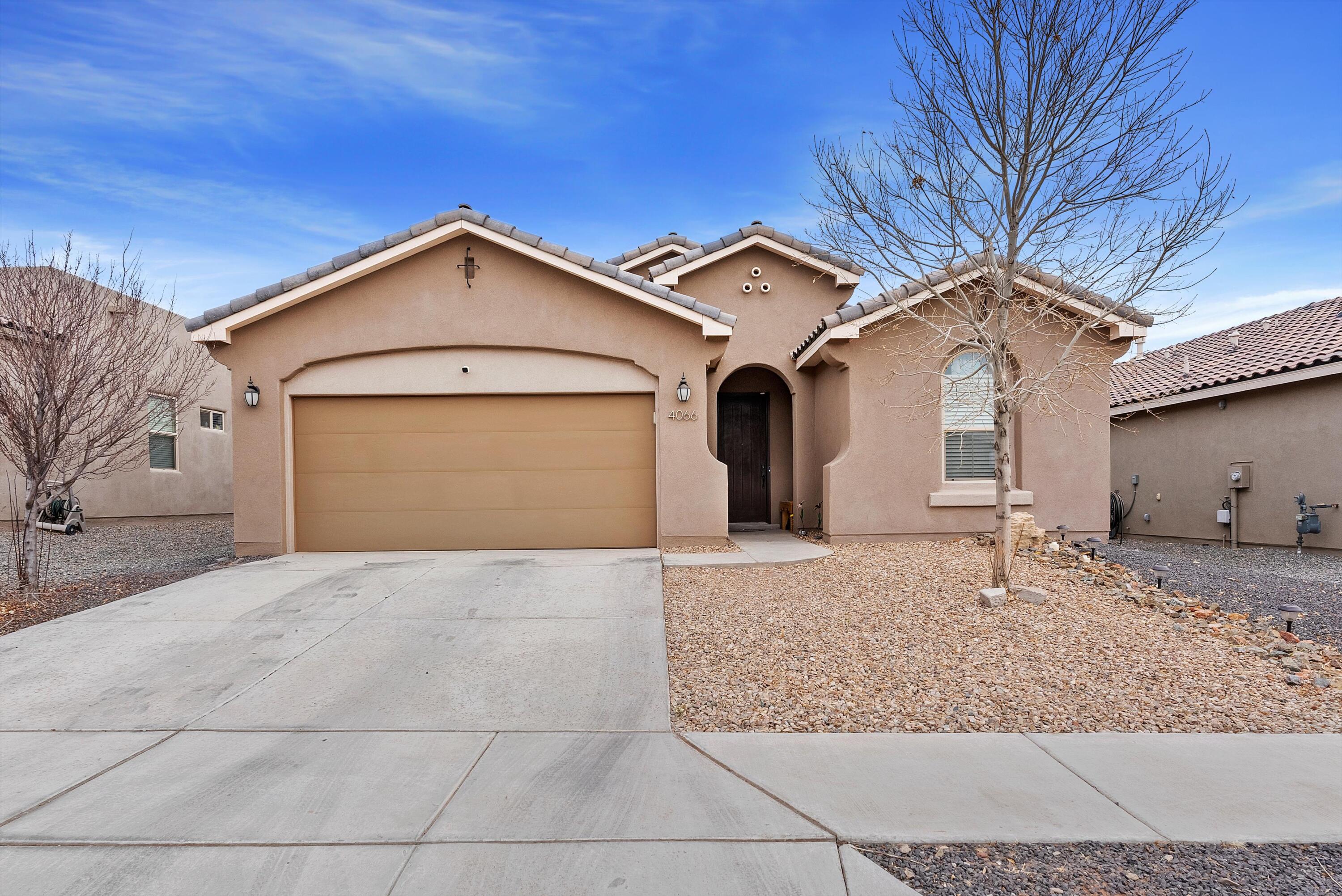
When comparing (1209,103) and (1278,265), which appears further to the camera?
(1278,265)

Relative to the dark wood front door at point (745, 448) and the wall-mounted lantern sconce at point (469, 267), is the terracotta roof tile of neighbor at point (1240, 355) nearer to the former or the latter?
the dark wood front door at point (745, 448)

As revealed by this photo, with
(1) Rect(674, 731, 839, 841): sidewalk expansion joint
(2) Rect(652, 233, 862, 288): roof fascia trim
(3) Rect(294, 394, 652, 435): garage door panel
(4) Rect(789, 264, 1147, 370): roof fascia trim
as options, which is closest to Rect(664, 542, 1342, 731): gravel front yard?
(1) Rect(674, 731, 839, 841): sidewalk expansion joint

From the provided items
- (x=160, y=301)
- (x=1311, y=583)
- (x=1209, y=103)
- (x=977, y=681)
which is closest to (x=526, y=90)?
(x=160, y=301)

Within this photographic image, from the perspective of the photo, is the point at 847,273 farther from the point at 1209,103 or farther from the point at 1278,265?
the point at 1278,265

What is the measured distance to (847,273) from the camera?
1264 centimetres

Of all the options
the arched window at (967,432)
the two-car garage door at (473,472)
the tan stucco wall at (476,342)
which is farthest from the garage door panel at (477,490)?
the arched window at (967,432)

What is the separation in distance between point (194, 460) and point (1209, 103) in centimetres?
1858

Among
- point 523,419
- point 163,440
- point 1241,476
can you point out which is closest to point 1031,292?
point 1241,476

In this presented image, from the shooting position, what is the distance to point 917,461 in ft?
33.5

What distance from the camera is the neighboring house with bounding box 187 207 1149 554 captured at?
971cm

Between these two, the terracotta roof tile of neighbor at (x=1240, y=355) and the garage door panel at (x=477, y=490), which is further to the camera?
the terracotta roof tile of neighbor at (x=1240, y=355)

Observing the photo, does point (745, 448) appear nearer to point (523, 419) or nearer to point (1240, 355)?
point (523, 419)

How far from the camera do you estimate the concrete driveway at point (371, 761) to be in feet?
9.23

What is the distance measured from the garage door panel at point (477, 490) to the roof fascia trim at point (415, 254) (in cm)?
222
